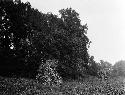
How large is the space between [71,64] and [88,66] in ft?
53.5

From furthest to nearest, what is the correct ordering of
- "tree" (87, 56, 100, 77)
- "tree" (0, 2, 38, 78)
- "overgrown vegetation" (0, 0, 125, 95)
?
"tree" (87, 56, 100, 77) → "tree" (0, 2, 38, 78) → "overgrown vegetation" (0, 0, 125, 95)

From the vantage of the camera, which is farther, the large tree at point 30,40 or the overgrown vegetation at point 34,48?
the large tree at point 30,40

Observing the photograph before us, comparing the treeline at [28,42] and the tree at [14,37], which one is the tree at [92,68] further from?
the tree at [14,37]

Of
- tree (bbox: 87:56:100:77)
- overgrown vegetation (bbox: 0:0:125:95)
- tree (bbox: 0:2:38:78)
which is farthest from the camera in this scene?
tree (bbox: 87:56:100:77)

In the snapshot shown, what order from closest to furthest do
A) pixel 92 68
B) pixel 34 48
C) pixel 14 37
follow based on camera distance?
pixel 34 48
pixel 14 37
pixel 92 68

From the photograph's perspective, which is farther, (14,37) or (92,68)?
(92,68)

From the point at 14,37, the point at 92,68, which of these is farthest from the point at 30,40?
the point at 92,68

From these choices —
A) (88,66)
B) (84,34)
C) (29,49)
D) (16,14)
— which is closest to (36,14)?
(16,14)

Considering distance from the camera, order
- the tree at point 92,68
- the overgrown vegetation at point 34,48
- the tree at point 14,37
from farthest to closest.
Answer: the tree at point 92,68 < the tree at point 14,37 < the overgrown vegetation at point 34,48

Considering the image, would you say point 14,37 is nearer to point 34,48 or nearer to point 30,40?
point 30,40

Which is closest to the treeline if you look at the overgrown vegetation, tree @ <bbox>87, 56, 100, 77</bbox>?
the overgrown vegetation

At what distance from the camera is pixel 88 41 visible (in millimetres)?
58188

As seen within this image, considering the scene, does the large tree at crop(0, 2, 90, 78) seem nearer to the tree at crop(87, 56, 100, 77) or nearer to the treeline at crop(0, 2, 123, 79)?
the treeline at crop(0, 2, 123, 79)

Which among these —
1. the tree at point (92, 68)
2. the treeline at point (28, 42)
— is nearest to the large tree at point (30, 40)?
the treeline at point (28, 42)
